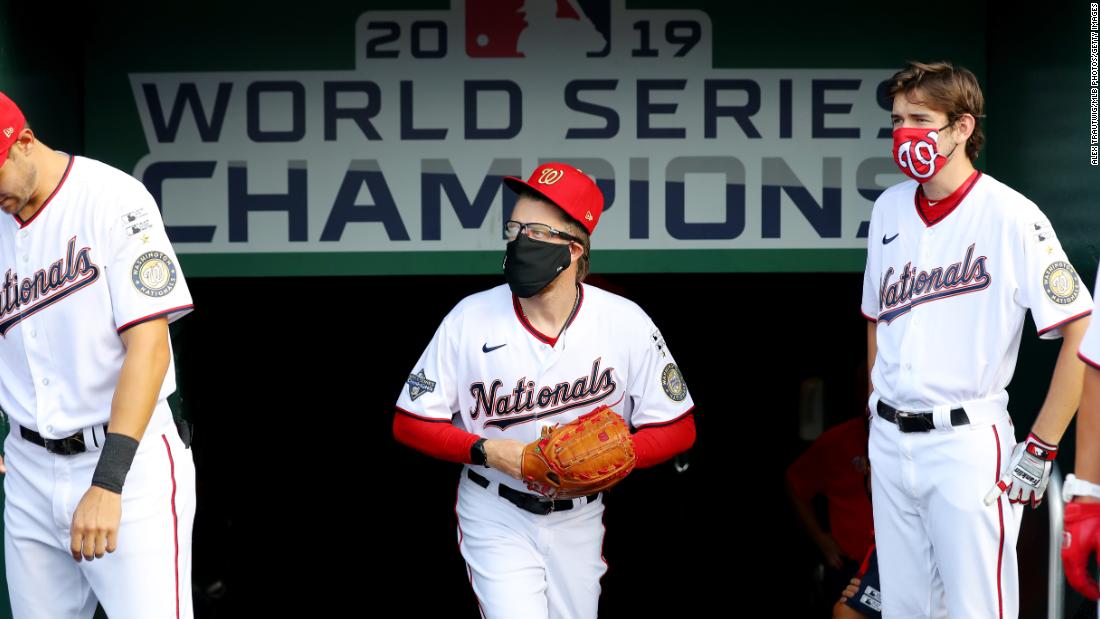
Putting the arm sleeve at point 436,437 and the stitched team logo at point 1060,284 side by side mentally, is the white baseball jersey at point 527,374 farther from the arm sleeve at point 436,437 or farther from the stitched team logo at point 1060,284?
the stitched team logo at point 1060,284

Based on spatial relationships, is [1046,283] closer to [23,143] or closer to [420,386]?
[420,386]

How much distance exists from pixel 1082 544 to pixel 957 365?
871 millimetres

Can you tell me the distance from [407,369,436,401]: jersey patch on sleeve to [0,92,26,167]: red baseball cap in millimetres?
1175

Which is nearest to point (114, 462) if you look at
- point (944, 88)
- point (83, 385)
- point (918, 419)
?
point (83, 385)

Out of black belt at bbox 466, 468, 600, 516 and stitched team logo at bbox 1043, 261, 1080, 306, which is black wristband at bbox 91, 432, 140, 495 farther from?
stitched team logo at bbox 1043, 261, 1080, 306

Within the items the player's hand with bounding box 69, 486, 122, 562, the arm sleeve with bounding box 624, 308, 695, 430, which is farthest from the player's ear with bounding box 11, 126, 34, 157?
the arm sleeve with bounding box 624, 308, 695, 430

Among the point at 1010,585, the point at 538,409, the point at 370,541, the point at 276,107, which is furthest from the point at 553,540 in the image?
the point at 370,541

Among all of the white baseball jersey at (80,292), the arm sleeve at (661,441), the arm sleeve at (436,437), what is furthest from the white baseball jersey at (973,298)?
the white baseball jersey at (80,292)

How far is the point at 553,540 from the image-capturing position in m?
3.35

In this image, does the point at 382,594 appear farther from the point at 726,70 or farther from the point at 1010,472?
the point at 1010,472

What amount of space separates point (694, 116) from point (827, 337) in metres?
2.74

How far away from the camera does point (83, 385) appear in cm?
275

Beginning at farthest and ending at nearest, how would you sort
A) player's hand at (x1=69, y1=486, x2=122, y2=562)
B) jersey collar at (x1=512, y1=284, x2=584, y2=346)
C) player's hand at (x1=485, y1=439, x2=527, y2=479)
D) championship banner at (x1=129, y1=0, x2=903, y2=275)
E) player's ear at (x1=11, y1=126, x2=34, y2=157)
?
championship banner at (x1=129, y1=0, x2=903, y2=275)
jersey collar at (x1=512, y1=284, x2=584, y2=346)
player's hand at (x1=485, y1=439, x2=527, y2=479)
player's ear at (x1=11, y1=126, x2=34, y2=157)
player's hand at (x1=69, y1=486, x2=122, y2=562)

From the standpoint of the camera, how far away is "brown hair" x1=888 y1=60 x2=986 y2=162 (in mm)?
3117
